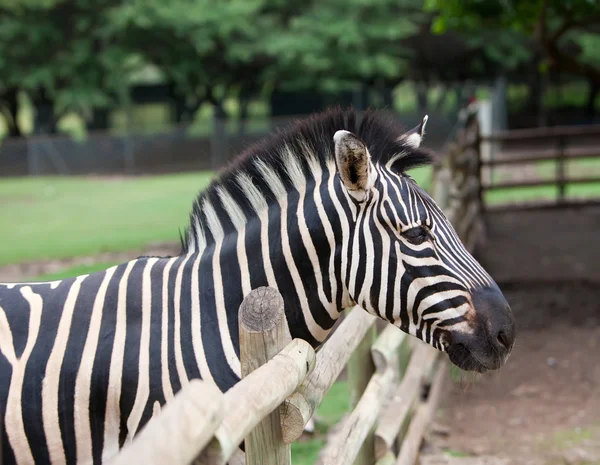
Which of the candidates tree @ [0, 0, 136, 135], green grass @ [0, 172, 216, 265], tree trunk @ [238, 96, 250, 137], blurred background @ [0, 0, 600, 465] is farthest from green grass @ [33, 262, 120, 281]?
tree trunk @ [238, 96, 250, 137]

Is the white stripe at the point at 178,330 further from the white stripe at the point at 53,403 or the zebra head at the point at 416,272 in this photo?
the zebra head at the point at 416,272

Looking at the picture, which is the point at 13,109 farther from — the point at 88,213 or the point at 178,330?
the point at 178,330

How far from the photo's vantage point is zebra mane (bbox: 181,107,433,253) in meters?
2.86

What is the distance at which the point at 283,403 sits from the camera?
2311mm

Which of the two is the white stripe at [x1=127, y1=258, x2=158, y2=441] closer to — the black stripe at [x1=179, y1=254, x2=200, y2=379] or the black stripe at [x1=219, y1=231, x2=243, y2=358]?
the black stripe at [x1=179, y1=254, x2=200, y2=379]

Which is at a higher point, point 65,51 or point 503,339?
point 65,51

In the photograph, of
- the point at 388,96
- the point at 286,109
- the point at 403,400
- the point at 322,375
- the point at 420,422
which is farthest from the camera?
the point at 286,109

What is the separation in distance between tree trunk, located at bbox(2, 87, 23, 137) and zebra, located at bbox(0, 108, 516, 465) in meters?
25.4

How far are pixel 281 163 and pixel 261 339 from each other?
0.94m

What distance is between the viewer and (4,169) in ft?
75.2

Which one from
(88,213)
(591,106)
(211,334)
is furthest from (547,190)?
(211,334)

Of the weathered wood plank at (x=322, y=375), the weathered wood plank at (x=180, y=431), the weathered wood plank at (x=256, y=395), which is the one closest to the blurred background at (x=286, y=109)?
the weathered wood plank at (x=322, y=375)

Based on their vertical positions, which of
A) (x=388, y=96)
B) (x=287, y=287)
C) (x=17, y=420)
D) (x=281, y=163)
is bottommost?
(x=17, y=420)

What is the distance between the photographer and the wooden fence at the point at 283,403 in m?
1.46
